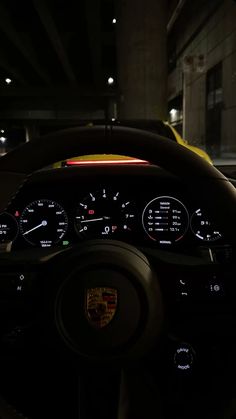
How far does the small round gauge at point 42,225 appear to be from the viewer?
342 centimetres

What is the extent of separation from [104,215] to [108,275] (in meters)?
1.99

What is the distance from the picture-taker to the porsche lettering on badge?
148 cm

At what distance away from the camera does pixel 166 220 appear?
3389 millimetres

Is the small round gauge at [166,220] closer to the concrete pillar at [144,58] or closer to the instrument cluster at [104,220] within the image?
the instrument cluster at [104,220]

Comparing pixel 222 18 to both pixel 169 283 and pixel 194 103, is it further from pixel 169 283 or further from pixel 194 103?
pixel 169 283

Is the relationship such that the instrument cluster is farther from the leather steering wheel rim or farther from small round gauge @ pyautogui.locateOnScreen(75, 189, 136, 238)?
the leather steering wheel rim

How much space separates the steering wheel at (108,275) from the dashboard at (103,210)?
1778 mm

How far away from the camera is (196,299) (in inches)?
82.2

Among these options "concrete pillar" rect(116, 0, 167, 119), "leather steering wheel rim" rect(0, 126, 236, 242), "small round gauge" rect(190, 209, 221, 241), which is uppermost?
"concrete pillar" rect(116, 0, 167, 119)

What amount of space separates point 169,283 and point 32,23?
3172cm

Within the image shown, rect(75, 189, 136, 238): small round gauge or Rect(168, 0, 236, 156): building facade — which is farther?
Rect(168, 0, 236, 156): building facade

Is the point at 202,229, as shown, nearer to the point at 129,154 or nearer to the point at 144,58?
the point at 129,154

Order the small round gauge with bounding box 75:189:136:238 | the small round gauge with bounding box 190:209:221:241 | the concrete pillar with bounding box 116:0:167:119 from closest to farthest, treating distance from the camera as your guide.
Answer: the small round gauge with bounding box 190:209:221:241, the small round gauge with bounding box 75:189:136:238, the concrete pillar with bounding box 116:0:167:119

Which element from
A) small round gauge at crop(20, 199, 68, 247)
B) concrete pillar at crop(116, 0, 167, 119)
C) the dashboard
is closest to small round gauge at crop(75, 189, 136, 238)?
the dashboard
